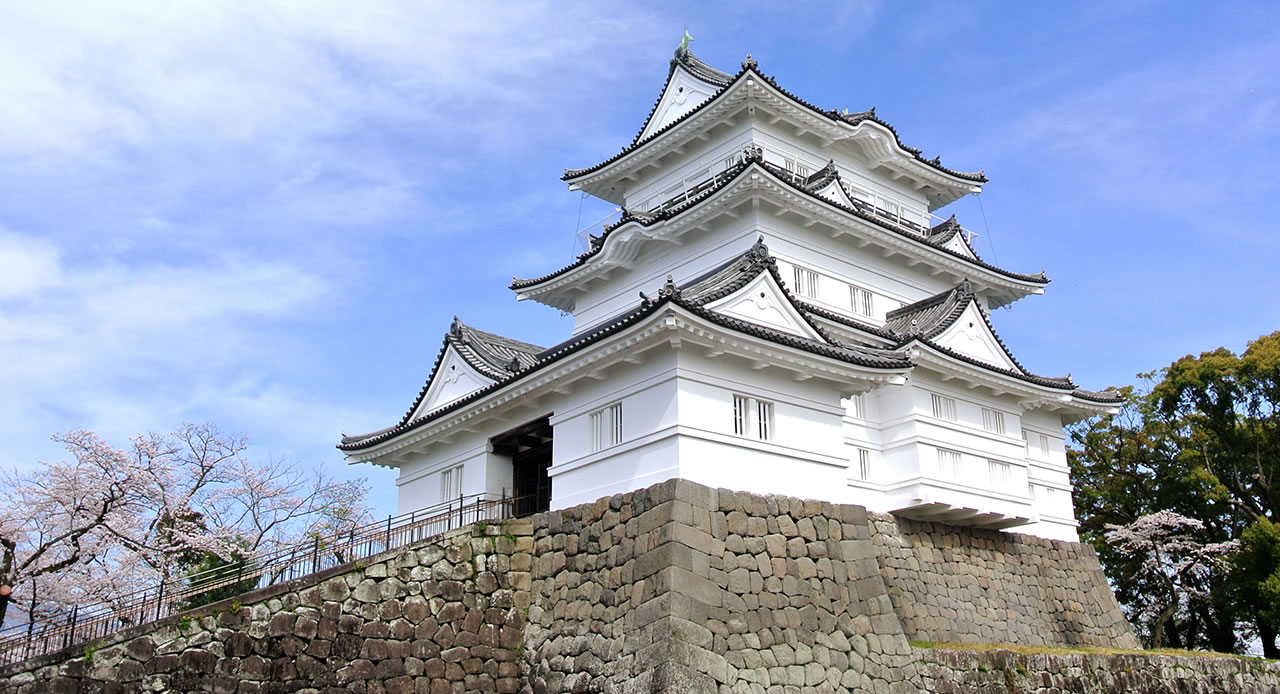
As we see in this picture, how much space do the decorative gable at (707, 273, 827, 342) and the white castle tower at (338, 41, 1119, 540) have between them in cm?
4

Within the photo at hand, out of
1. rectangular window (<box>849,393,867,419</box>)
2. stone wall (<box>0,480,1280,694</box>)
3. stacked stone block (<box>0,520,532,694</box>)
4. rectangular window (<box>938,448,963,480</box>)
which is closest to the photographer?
stacked stone block (<box>0,520,532,694</box>)

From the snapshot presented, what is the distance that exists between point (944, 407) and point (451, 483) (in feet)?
32.5

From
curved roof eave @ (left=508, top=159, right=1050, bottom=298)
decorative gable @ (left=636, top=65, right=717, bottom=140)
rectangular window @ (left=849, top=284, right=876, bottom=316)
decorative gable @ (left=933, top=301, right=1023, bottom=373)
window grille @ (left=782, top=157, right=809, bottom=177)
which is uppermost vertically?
decorative gable @ (left=636, top=65, right=717, bottom=140)

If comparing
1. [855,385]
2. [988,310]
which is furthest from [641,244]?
[988,310]

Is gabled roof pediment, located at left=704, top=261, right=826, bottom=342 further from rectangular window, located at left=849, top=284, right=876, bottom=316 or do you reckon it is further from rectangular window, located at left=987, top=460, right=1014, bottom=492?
rectangular window, located at left=849, top=284, right=876, bottom=316

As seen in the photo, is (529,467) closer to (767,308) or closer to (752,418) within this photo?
(752,418)

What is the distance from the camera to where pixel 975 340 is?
21234 mm

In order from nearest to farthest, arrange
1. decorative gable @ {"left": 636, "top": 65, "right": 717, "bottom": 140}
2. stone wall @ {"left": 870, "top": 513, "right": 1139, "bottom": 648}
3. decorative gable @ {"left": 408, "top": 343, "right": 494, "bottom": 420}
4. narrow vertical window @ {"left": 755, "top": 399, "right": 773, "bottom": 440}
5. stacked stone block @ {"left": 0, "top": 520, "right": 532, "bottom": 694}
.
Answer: stacked stone block @ {"left": 0, "top": 520, "right": 532, "bottom": 694} → narrow vertical window @ {"left": 755, "top": 399, "right": 773, "bottom": 440} → stone wall @ {"left": 870, "top": 513, "right": 1139, "bottom": 648} → decorative gable @ {"left": 408, "top": 343, "right": 494, "bottom": 420} → decorative gable @ {"left": 636, "top": 65, "right": 717, "bottom": 140}

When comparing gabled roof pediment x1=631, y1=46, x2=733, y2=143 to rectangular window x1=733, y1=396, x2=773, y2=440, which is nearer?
rectangular window x1=733, y1=396, x2=773, y2=440

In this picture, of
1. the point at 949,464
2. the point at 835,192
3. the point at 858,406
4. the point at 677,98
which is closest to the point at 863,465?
the point at 858,406

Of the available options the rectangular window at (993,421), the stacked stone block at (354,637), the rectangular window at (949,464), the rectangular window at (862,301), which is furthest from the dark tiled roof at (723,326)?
the rectangular window at (862,301)

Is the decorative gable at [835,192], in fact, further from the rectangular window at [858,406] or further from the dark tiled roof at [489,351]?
the dark tiled roof at [489,351]

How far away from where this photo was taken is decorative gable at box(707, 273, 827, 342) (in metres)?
16.2

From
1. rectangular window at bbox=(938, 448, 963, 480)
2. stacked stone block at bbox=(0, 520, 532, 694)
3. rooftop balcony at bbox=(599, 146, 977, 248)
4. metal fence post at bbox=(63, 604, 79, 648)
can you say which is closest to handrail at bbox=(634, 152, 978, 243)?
rooftop balcony at bbox=(599, 146, 977, 248)
